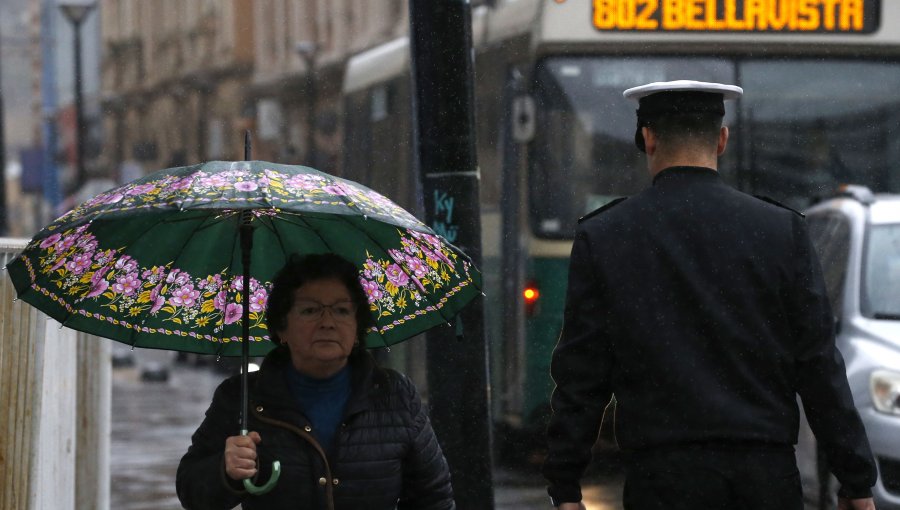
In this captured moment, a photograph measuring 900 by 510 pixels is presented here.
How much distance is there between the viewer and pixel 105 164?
43938 millimetres

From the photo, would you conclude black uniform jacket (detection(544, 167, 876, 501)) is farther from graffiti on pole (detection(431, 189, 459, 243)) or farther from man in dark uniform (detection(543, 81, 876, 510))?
graffiti on pole (detection(431, 189, 459, 243))

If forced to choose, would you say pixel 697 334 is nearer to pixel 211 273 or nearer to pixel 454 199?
pixel 211 273

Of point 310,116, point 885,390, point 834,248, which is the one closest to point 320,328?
point 885,390

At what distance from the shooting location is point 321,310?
406 centimetres

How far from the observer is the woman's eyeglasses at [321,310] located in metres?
4.05

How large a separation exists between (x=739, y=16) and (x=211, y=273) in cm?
760

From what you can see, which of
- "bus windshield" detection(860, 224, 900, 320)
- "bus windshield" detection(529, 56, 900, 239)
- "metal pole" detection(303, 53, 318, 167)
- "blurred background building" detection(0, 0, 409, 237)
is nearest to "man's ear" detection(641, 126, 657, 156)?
"bus windshield" detection(860, 224, 900, 320)

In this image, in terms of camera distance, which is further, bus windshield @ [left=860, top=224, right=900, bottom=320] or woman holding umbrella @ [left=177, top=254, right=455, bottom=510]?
bus windshield @ [left=860, top=224, right=900, bottom=320]

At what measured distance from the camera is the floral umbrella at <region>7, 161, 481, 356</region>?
4.33 meters

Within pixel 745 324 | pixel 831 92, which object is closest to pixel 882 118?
pixel 831 92

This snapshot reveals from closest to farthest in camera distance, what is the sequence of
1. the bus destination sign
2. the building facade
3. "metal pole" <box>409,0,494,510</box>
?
"metal pole" <box>409,0,494,510</box> → the bus destination sign → the building facade

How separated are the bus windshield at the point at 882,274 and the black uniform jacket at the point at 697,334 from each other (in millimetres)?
4820

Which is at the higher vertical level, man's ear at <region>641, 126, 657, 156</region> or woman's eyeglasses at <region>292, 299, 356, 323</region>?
man's ear at <region>641, 126, 657, 156</region>

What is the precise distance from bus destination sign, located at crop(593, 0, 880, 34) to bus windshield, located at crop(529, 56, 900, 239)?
0.75 ft
